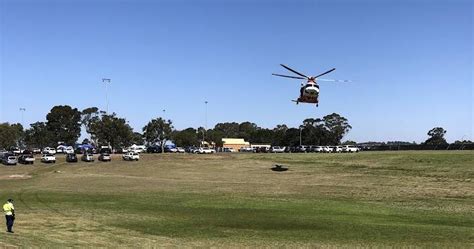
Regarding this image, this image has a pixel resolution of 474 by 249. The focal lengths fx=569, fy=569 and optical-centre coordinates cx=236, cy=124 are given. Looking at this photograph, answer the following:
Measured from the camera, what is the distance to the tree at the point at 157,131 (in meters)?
190

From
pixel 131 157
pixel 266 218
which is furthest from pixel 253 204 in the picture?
pixel 131 157

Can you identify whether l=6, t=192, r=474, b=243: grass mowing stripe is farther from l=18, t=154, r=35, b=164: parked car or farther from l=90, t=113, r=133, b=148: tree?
l=90, t=113, r=133, b=148: tree

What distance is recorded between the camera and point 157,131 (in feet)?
626

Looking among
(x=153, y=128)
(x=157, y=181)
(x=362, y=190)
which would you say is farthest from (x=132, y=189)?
(x=153, y=128)

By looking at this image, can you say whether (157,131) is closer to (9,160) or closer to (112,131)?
(112,131)

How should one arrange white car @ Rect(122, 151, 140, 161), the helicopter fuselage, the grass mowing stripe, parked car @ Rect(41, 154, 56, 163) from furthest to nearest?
white car @ Rect(122, 151, 140, 161) → parked car @ Rect(41, 154, 56, 163) → the helicopter fuselage → the grass mowing stripe

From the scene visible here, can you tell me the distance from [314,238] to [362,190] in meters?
29.7

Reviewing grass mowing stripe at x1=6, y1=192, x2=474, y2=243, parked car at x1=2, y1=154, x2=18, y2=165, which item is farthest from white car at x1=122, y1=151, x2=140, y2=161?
grass mowing stripe at x1=6, y1=192, x2=474, y2=243

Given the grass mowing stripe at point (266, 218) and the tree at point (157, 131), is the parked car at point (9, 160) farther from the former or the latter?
the tree at point (157, 131)

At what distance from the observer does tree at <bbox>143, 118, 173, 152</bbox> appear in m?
190

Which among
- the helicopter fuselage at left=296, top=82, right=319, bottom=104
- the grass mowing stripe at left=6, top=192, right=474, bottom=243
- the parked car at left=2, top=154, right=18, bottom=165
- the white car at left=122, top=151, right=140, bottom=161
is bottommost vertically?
the grass mowing stripe at left=6, top=192, right=474, bottom=243

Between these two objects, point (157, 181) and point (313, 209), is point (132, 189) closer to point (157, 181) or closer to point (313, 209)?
point (157, 181)

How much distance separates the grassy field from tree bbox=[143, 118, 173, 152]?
308 feet

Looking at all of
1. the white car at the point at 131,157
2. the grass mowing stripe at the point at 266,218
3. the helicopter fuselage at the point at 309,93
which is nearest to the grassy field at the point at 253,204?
the grass mowing stripe at the point at 266,218
